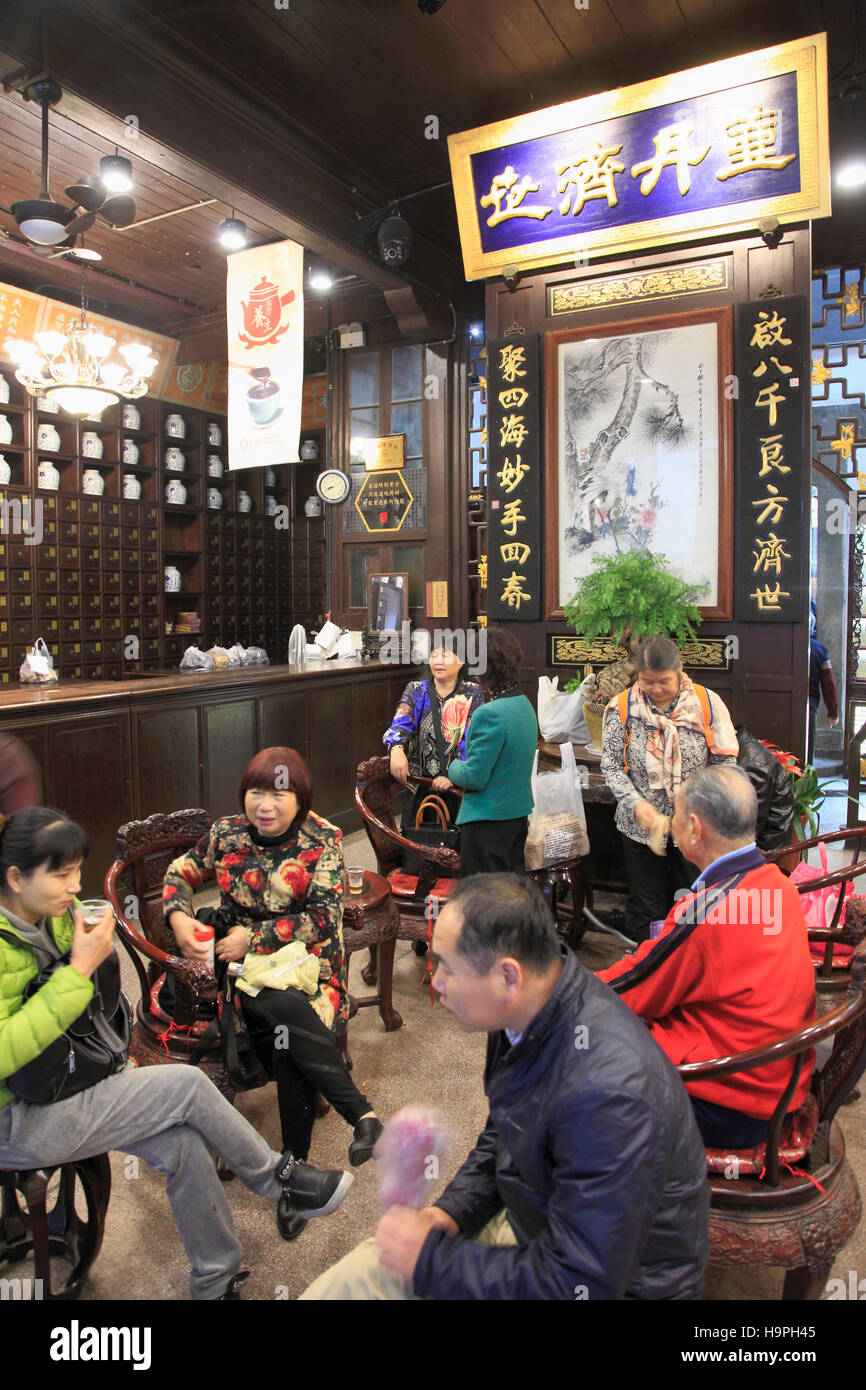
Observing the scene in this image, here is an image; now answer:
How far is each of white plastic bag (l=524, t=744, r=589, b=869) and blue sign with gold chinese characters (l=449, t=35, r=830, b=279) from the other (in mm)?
2932

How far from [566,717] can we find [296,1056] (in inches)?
101

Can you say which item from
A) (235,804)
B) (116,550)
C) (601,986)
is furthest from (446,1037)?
(116,550)

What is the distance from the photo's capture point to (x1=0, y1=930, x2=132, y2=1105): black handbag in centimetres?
156

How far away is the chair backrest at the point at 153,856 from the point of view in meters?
2.40

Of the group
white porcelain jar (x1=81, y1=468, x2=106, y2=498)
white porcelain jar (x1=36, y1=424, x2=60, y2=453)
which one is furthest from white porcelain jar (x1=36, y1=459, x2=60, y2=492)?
white porcelain jar (x1=81, y1=468, x2=106, y2=498)

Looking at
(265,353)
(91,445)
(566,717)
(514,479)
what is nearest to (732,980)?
(566,717)

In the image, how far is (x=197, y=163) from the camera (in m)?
4.24

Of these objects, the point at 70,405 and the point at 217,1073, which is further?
the point at 70,405

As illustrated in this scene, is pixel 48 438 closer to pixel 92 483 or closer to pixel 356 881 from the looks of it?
pixel 92 483

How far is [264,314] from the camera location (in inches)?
191

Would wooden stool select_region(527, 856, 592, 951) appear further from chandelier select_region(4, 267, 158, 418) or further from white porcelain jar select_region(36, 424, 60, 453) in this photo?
white porcelain jar select_region(36, 424, 60, 453)
